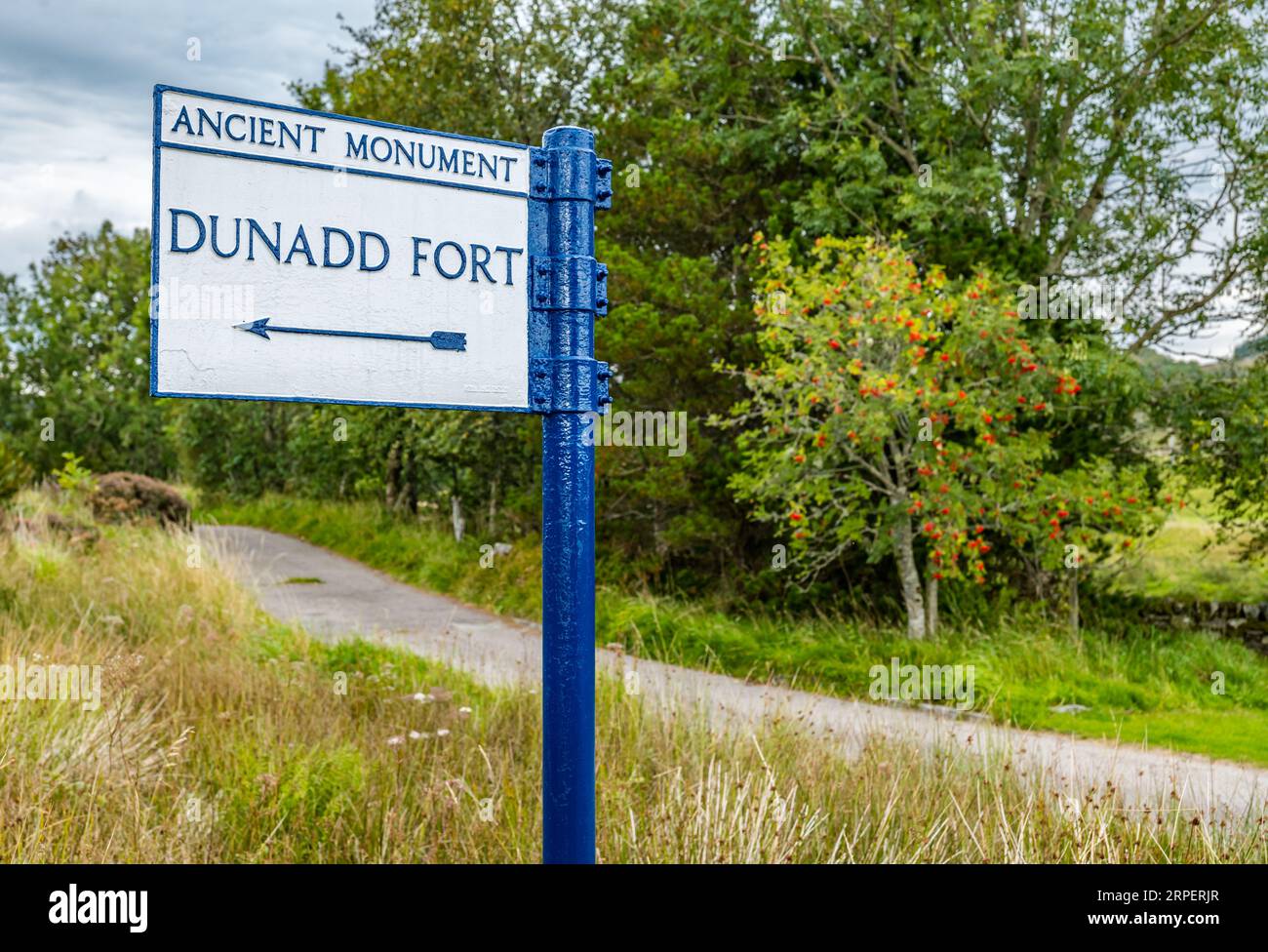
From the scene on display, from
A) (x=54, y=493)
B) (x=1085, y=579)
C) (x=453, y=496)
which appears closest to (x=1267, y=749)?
(x=1085, y=579)

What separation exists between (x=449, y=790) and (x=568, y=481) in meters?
2.26

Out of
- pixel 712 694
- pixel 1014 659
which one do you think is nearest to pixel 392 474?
pixel 712 694

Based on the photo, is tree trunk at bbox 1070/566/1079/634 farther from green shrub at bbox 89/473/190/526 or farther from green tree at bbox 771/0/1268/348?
green shrub at bbox 89/473/190/526

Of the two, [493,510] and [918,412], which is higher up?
[918,412]

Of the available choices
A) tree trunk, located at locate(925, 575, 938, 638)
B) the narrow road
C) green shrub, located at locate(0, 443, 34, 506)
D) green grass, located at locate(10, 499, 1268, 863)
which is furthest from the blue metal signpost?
green shrub, located at locate(0, 443, 34, 506)

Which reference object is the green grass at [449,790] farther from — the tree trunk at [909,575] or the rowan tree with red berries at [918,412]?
the tree trunk at [909,575]

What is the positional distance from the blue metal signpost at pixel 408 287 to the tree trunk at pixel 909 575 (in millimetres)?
8220

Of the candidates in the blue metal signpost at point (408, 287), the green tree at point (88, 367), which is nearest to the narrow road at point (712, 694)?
the blue metal signpost at point (408, 287)

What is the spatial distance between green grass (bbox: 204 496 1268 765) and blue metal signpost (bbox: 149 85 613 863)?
4.80m

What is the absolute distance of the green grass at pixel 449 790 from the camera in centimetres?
380

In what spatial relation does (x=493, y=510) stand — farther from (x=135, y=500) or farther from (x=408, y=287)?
(x=408, y=287)

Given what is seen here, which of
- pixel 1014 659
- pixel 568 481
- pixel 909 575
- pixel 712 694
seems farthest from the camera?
pixel 909 575

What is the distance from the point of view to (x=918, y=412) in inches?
400
